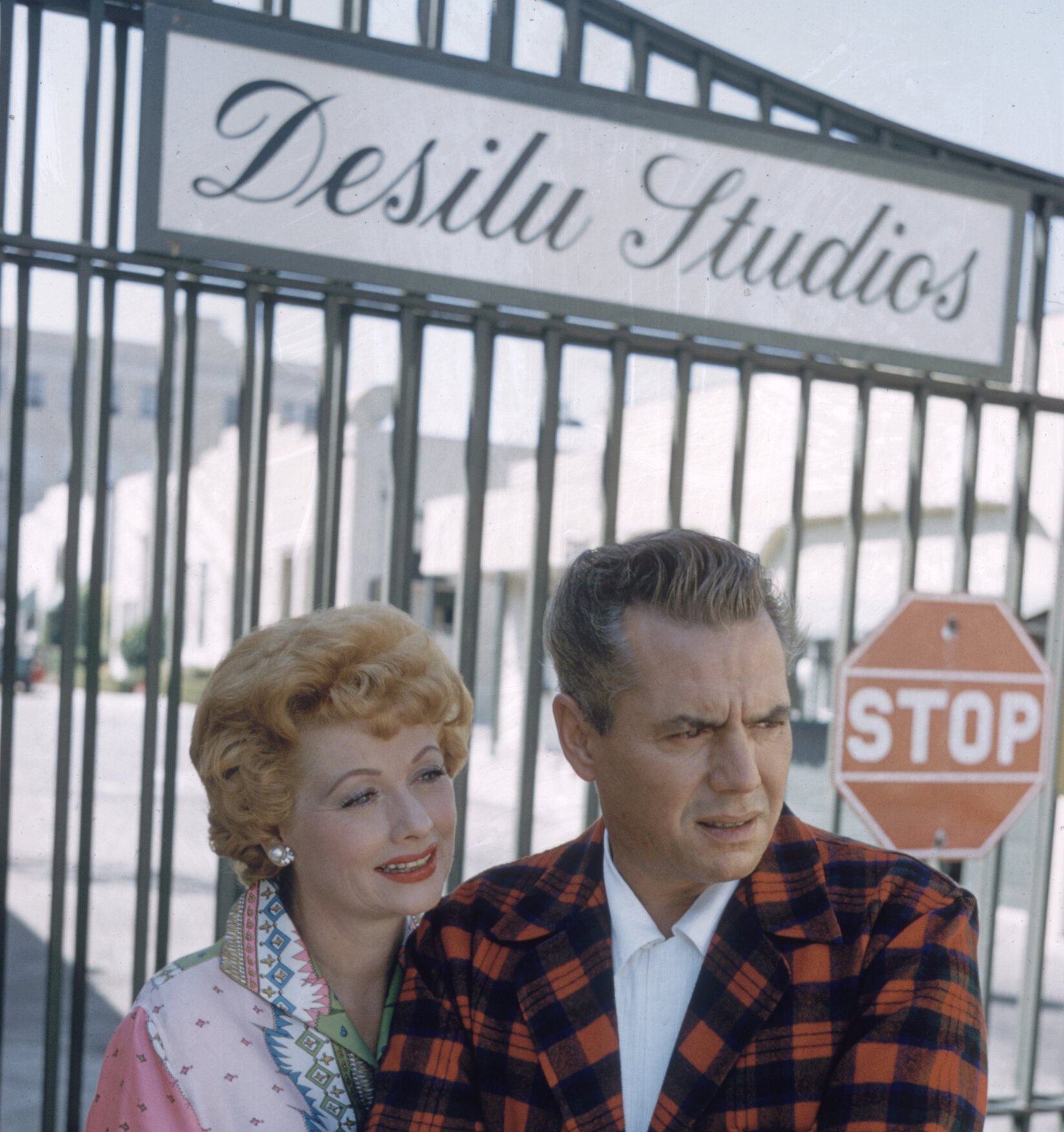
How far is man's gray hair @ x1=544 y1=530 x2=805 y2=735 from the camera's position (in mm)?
1340

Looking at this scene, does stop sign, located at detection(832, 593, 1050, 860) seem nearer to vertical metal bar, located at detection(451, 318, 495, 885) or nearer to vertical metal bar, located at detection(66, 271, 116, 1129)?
vertical metal bar, located at detection(451, 318, 495, 885)

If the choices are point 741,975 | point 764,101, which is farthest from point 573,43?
point 741,975

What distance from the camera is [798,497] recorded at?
295cm

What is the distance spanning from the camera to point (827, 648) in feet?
28.4

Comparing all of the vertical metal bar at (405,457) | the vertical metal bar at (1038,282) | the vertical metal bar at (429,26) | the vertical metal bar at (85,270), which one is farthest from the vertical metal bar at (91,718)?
the vertical metal bar at (1038,282)

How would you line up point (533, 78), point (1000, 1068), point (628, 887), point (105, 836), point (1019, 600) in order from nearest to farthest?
point (628, 887) → point (533, 78) → point (1019, 600) → point (1000, 1068) → point (105, 836)

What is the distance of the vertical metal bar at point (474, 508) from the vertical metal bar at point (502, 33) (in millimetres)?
573

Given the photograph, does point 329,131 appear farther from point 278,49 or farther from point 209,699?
point 209,699

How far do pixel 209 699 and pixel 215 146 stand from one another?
50.8 inches

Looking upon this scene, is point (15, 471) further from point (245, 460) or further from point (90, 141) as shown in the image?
point (90, 141)

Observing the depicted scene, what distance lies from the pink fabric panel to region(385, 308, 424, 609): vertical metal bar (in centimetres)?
125

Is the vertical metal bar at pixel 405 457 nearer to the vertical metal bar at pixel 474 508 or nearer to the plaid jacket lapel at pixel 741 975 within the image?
the vertical metal bar at pixel 474 508

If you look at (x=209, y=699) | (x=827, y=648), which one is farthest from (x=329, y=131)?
(x=827, y=648)

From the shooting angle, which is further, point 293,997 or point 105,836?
point 105,836
